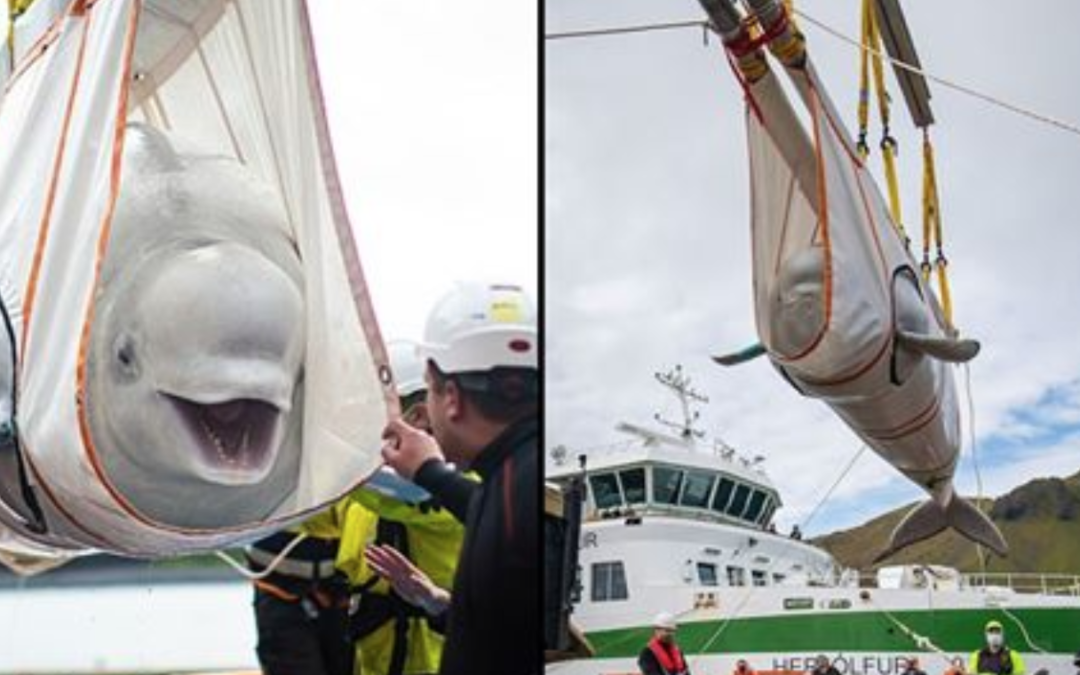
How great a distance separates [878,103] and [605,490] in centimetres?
82

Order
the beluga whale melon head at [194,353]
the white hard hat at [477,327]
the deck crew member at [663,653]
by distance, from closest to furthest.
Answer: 1. the beluga whale melon head at [194,353]
2. the white hard hat at [477,327]
3. the deck crew member at [663,653]

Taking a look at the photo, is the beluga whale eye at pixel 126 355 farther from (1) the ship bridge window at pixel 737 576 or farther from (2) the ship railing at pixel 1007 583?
(2) the ship railing at pixel 1007 583

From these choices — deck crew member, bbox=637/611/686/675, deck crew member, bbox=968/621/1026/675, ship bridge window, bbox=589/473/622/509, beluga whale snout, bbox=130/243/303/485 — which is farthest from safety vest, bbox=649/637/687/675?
beluga whale snout, bbox=130/243/303/485

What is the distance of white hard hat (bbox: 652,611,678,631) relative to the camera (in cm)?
217

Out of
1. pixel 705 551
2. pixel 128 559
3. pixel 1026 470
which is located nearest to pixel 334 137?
pixel 128 559

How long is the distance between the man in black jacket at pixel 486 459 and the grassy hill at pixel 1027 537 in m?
0.57

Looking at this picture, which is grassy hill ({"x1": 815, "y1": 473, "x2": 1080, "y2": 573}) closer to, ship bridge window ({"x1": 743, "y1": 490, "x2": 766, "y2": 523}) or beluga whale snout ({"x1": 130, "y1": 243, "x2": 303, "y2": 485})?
ship bridge window ({"x1": 743, "y1": 490, "x2": 766, "y2": 523})

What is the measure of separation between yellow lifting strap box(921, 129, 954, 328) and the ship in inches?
17.5

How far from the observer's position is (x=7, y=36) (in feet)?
7.36

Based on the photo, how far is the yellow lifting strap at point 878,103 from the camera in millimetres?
2275

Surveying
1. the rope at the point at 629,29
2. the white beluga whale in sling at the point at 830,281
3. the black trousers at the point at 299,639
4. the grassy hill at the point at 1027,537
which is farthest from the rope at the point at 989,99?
the black trousers at the point at 299,639

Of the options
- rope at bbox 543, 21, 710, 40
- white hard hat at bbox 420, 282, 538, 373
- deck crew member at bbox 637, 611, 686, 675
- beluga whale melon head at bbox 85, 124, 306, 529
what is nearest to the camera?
beluga whale melon head at bbox 85, 124, 306, 529

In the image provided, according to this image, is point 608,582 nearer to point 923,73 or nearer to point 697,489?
point 697,489

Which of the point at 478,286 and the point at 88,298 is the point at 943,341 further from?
the point at 88,298
